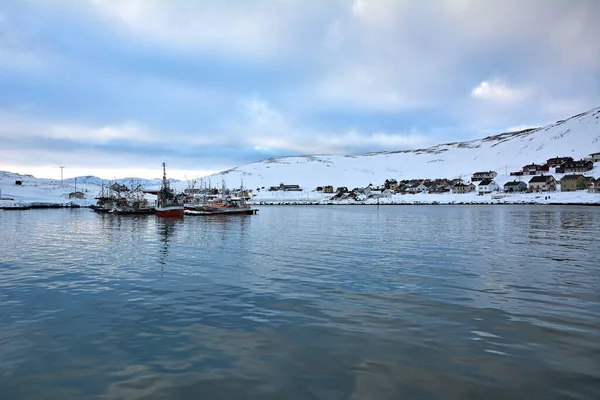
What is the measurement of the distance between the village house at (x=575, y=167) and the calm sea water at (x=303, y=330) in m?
178

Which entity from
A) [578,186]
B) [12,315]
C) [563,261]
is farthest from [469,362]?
[578,186]

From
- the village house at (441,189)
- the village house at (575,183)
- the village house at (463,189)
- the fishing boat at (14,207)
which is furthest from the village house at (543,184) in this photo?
the fishing boat at (14,207)

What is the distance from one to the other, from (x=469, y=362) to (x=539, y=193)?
16940 centimetres

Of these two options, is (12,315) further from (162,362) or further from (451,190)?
(451,190)

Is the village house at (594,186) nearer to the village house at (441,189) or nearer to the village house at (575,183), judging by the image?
the village house at (575,183)

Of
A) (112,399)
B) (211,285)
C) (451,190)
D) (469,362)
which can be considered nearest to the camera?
(112,399)

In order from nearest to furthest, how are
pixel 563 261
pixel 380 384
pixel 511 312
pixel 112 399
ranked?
pixel 112 399 → pixel 380 384 → pixel 511 312 → pixel 563 261

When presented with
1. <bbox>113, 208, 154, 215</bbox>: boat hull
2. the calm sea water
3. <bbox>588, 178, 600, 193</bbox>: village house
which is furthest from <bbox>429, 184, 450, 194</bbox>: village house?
the calm sea water

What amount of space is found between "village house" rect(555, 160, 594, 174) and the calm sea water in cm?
17779

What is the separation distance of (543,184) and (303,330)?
179507 mm

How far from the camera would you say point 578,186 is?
463ft

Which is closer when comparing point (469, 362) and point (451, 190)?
point (469, 362)

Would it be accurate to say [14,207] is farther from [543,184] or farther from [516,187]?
[543,184]

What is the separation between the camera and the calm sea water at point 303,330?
697cm
